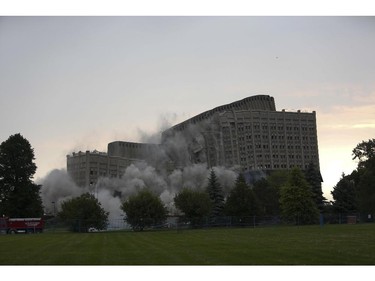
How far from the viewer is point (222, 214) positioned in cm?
8462

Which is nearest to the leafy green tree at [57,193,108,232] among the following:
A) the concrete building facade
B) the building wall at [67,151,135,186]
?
the building wall at [67,151,135,186]

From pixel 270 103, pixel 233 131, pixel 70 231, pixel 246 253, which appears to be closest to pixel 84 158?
pixel 233 131

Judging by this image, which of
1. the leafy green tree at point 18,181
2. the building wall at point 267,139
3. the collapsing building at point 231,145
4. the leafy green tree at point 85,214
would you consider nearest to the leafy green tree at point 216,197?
the leafy green tree at point 85,214

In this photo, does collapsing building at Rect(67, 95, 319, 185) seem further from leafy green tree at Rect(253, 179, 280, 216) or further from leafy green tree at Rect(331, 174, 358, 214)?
leafy green tree at Rect(331, 174, 358, 214)

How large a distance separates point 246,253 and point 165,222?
5394cm

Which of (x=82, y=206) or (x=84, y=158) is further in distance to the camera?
(x=84, y=158)

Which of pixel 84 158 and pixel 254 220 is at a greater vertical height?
pixel 84 158

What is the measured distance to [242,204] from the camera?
80.6 metres

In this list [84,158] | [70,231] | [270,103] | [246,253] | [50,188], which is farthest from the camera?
[270,103]

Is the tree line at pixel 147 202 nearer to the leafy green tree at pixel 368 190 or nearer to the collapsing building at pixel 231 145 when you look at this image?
the leafy green tree at pixel 368 190

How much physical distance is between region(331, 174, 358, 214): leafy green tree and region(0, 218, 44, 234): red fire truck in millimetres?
48122

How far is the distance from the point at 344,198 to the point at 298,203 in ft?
51.8

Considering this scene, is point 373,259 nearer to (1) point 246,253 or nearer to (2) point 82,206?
(1) point 246,253

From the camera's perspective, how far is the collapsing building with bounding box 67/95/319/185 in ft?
508
